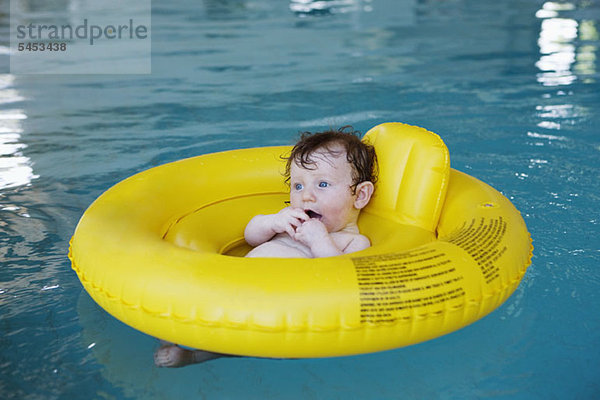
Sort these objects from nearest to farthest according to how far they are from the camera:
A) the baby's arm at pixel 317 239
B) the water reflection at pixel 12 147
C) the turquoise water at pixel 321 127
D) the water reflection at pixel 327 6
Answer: the turquoise water at pixel 321 127 → the baby's arm at pixel 317 239 → the water reflection at pixel 12 147 → the water reflection at pixel 327 6

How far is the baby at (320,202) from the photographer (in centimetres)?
233

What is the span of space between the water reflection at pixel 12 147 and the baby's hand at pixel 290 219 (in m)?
2.17

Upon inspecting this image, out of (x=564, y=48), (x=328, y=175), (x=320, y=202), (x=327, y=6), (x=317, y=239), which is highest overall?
(x=327, y=6)

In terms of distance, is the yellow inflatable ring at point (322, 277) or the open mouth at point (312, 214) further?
the open mouth at point (312, 214)

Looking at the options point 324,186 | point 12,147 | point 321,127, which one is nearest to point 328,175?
point 324,186

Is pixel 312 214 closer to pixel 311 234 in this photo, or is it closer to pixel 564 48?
pixel 311 234

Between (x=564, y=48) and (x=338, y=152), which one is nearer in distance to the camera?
(x=338, y=152)

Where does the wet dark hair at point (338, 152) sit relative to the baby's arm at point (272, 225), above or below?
above

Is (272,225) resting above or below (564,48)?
below

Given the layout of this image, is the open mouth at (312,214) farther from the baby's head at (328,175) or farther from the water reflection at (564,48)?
the water reflection at (564,48)

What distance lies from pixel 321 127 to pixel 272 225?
8.08 feet

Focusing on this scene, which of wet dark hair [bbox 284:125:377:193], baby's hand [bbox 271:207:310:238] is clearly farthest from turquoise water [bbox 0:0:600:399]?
wet dark hair [bbox 284:125:377:193]

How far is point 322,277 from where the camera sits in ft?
5.99

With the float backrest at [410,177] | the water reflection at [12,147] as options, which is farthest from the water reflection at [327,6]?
the float backrest at [410,177]
